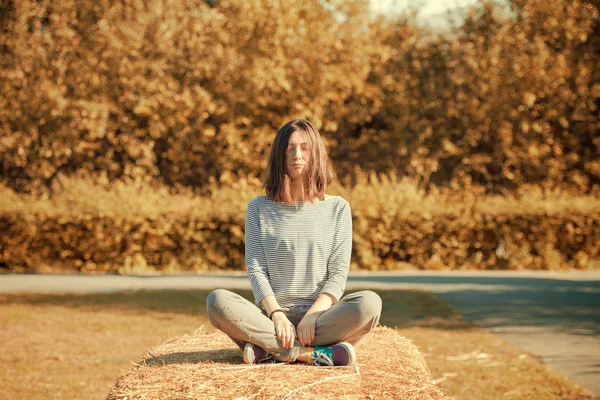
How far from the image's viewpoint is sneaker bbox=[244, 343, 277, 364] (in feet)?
11.7

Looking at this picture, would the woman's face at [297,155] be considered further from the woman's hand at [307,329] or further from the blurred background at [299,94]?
the blurred background at [299,94]

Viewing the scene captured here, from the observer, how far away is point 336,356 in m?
3.56

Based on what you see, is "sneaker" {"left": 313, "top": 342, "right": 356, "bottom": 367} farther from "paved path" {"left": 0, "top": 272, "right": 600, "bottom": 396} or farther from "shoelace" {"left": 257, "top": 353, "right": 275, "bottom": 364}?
"paved path" {"left": 0, "top": 272, "right": 600, "bottom": 396}

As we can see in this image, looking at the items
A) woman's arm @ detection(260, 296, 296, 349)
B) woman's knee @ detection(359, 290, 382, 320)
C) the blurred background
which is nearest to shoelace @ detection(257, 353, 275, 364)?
woman's arm @ detection(260, 296, 296, 349)

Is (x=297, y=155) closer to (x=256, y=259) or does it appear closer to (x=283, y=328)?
(x=256, y=259)

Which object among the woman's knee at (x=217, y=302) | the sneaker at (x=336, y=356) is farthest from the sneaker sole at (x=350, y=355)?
the woman's knee at (x=217, y=302)

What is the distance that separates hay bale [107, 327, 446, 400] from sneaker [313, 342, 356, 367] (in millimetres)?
59

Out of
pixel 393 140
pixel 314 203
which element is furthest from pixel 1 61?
pixel 314 203

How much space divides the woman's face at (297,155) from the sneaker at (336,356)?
3.33 feet

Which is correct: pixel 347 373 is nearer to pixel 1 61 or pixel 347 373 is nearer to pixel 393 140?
pixel 393 140

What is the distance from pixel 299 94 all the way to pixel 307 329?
10.7 meters

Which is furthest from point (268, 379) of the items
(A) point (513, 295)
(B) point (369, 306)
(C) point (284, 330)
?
(A) point (513, 295)

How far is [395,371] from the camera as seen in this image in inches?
139

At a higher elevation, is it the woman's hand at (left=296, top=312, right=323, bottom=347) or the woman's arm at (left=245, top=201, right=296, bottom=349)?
the woman's arm at (left=245, top=201, right=296, bottom=349)
